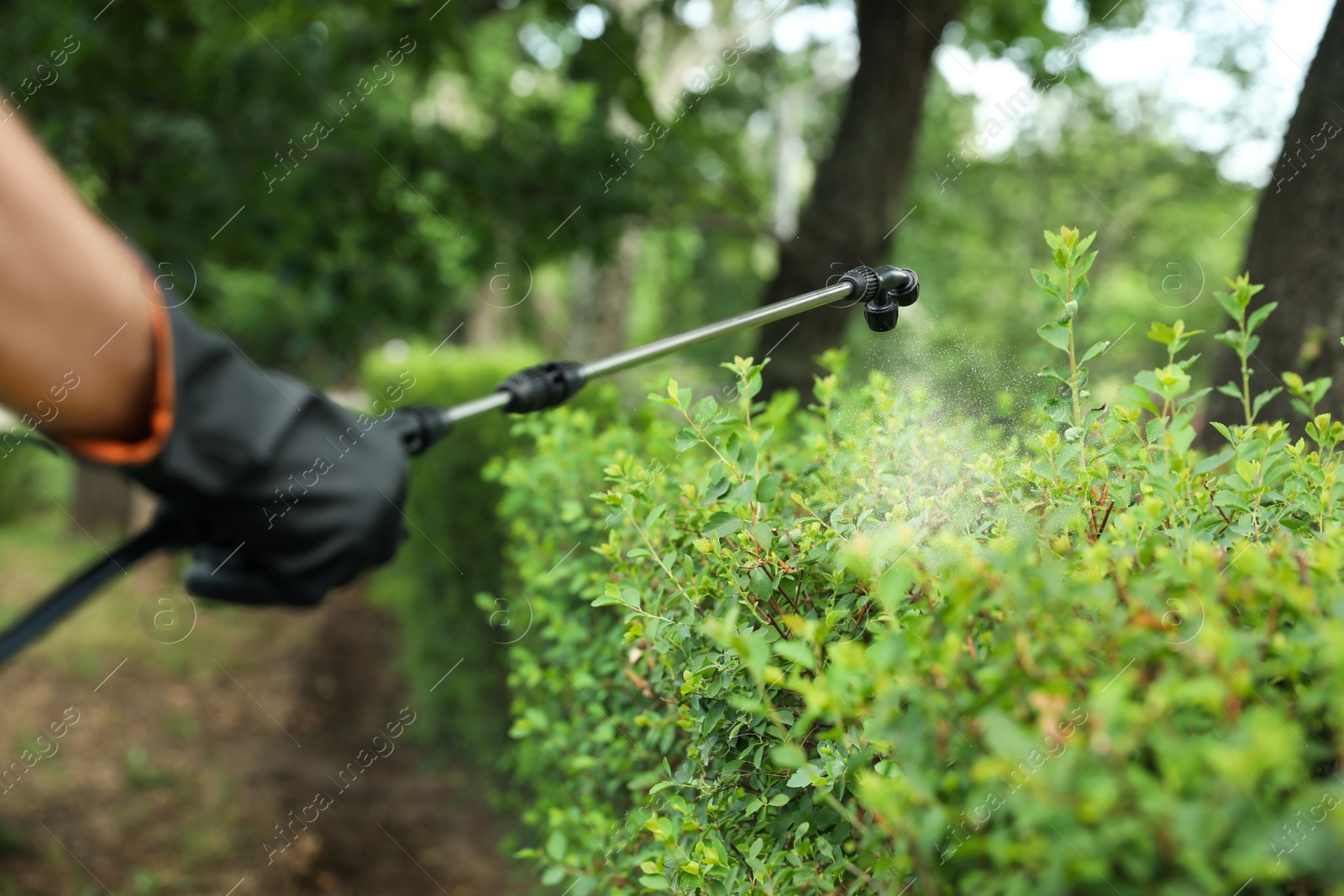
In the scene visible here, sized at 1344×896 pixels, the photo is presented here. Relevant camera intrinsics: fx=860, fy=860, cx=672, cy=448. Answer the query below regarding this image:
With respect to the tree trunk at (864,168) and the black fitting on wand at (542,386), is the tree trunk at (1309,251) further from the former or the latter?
the black fitting on wand at (542,386)

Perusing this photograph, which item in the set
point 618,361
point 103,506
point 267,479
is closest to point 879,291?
point 618,361

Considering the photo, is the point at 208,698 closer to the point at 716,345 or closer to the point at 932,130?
the point at 716,345

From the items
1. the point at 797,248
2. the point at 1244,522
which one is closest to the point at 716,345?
the point at 797,248

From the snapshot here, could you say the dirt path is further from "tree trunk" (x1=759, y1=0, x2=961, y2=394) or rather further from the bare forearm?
the bare forearm

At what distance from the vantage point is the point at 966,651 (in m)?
1.05

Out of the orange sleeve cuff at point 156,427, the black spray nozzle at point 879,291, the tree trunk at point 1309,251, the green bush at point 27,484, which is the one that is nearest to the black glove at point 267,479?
the orange sleeve cuff at point 156,427

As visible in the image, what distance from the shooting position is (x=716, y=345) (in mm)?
17281

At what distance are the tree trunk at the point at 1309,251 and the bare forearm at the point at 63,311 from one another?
10.8ft

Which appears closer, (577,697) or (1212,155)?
(577,697)

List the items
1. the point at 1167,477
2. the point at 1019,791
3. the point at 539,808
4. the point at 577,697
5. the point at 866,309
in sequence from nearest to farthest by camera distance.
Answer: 1. the point at 1019,791
2. the point at 1167,477
3. the point at 866,309
4. the point at 577,697
5. the point at 539,808

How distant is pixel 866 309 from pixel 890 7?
4426 mm

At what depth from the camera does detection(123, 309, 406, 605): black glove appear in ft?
4.25

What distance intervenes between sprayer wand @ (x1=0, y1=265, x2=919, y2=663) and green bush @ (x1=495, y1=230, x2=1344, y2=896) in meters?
0.20

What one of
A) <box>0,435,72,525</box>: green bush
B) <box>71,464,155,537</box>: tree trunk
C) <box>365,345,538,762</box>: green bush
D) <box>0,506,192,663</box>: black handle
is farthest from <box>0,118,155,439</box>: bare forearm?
<box>0,435,72,525</box>: green bush
